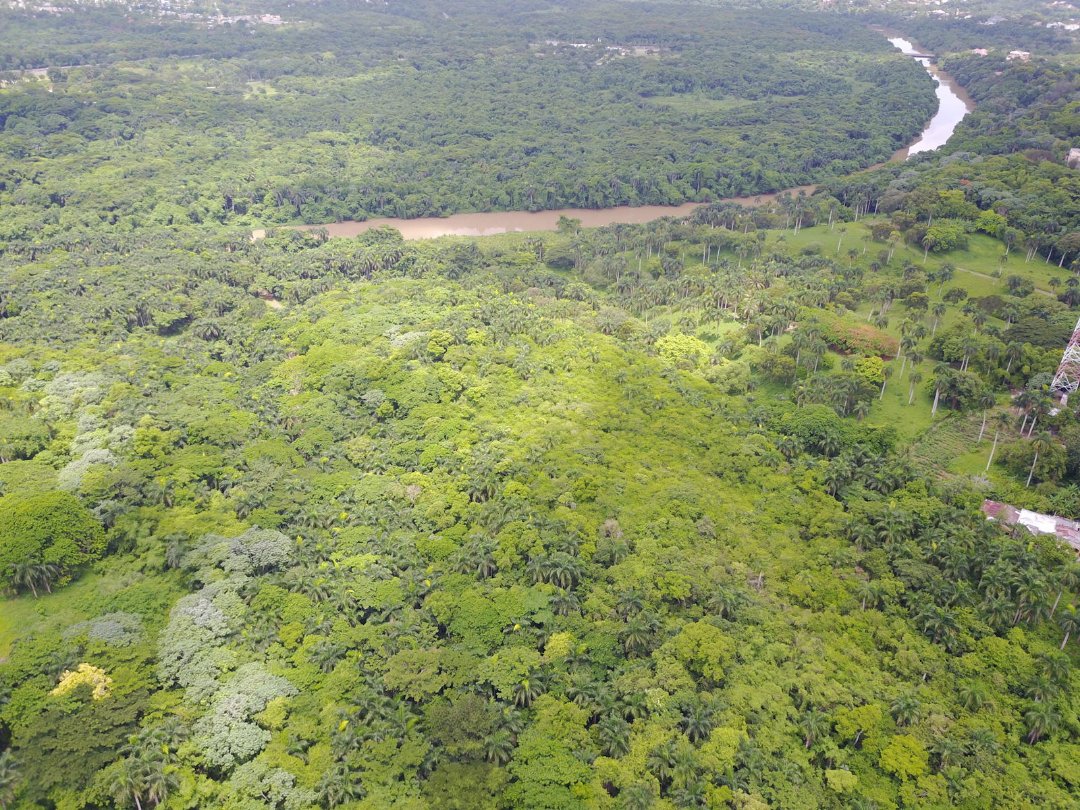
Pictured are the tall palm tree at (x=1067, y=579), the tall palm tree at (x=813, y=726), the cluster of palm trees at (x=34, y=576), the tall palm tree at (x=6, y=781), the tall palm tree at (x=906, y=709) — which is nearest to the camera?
the tall palm tree at (x=6, y=781)

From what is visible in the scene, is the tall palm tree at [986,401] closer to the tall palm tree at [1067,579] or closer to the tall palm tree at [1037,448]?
the tall palm tree at [1037,448]

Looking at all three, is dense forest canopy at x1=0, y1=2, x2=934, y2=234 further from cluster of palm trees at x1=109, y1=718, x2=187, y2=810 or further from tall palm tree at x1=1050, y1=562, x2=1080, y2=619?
tall palm tree at x1=1050, y1=562, x2=1080, y2=619

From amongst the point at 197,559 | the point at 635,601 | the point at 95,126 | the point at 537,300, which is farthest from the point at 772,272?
the point at 95,126

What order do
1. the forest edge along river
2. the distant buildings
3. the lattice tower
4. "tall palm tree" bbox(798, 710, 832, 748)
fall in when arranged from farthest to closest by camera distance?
the forest edge along river, the lattice tower, the distant buildings, "tall palm tree" bbox(798, 710, 832, 748)

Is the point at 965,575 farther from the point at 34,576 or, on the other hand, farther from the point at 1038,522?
the point at 34,576

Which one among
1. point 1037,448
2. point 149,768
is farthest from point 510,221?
point 149,768

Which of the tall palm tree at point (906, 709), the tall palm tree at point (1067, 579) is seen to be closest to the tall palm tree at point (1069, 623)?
the tall palm tree at point (1067, 579)

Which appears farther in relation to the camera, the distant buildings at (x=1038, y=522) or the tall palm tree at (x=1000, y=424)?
the tall palm tree at (x=1000, y=424)

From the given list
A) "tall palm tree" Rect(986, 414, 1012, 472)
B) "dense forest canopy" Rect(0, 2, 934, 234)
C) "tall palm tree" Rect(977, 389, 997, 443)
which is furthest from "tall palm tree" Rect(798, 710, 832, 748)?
"dense forest canopy" Rect(0, 2, 934, 234)

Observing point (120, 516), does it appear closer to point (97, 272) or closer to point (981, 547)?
point (97, 272)
